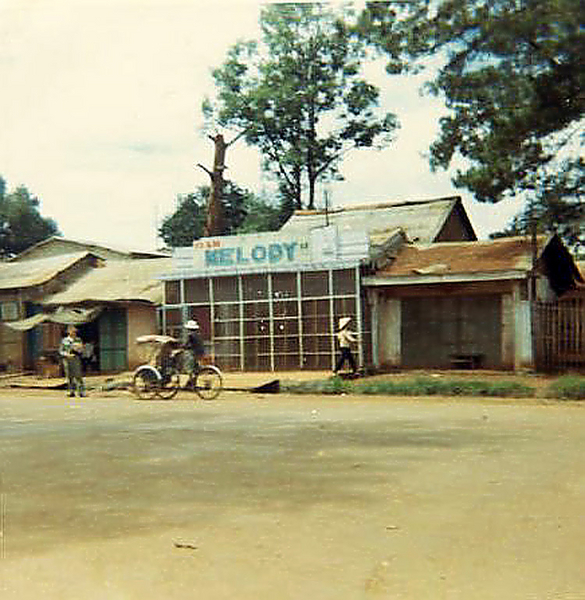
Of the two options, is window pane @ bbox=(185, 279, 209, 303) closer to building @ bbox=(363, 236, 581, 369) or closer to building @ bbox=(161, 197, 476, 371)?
building @ bbox=(161, 197, 476, 371)

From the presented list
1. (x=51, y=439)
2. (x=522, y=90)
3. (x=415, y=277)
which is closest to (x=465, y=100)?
(x=522, y=90)

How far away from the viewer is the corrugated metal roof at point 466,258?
1823 cm

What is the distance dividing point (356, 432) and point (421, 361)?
32.4 ft

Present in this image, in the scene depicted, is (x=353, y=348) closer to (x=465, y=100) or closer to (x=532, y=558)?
(x=465, y=100)

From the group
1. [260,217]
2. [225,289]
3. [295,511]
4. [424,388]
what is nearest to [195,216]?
[260,217]

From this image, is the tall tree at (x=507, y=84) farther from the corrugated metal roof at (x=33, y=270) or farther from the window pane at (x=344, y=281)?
the corrugated metal roof at (x=33, y=270)

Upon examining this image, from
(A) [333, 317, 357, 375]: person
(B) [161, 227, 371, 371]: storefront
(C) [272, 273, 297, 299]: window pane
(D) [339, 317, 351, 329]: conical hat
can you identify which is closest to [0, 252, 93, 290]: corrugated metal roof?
(B) [161, 227, 371, 371]: storefront

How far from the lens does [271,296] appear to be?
2023 centimetres

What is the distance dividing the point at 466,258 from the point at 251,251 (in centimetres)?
497

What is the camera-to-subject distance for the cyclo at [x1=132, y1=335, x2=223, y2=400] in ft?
52.5

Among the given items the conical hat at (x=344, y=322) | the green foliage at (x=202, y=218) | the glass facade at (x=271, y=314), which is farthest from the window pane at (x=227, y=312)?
the green foliage at (x=202, y=218)

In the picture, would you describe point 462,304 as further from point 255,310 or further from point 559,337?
point 255,310

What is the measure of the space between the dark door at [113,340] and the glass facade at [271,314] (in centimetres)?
201

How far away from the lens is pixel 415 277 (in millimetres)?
18516
